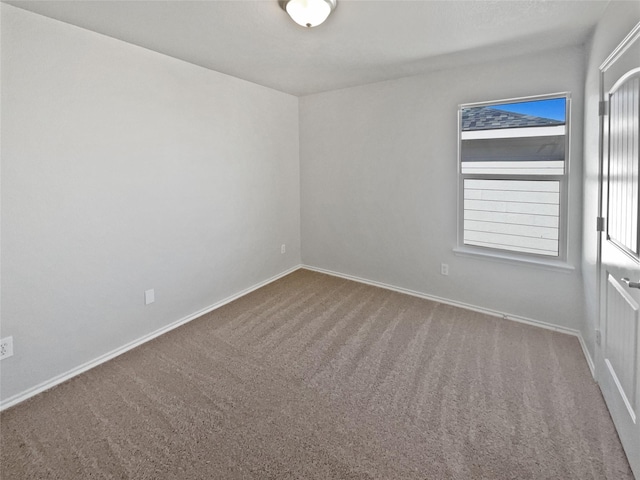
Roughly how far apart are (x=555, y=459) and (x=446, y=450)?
1.71 ft

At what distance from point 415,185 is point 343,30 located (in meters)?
1.84

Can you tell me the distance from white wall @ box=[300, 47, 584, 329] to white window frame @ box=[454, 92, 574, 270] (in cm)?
5

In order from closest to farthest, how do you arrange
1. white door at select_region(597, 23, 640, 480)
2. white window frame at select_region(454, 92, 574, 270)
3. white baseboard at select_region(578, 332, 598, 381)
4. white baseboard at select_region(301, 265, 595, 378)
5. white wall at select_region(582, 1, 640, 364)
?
1. white door at select_region(597, 23, 640, 480)
2. white wall at select_region(582, 1, 640, 364)
3. white baseboard at select_region(578, 332, 598, 381)
4. white baseboard at select_region(301, 265, 595, 378)
5. white window frame at select_region(454, 92, 574, 270)

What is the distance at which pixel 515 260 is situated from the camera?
10.7 ft

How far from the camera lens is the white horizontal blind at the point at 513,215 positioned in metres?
3.09

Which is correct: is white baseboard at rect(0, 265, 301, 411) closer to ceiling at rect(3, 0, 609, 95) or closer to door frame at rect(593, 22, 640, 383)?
ceiling at rect(3, 0, 609, 95)

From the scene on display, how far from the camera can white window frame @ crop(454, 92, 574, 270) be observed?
9.64 feet

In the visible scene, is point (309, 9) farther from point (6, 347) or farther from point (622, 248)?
point (6, 347)

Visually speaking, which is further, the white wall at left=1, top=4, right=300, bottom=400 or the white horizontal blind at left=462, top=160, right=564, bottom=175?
the white horizontal blind at left=462, top=160, right=564, bottom=175

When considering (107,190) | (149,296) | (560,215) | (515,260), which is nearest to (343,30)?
(107,190)

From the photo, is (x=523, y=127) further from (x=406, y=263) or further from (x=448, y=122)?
(x=406, y=263)

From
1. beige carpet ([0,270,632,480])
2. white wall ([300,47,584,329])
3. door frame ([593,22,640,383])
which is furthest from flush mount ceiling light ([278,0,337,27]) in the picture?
beige carpet ([0,270,632,480])

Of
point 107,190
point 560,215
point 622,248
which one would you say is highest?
point 107,190

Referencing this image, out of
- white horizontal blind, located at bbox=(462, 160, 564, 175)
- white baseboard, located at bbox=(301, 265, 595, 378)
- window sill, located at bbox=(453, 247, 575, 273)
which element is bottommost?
white baseboard, located at bbox=(301, 265, 595, 378)
